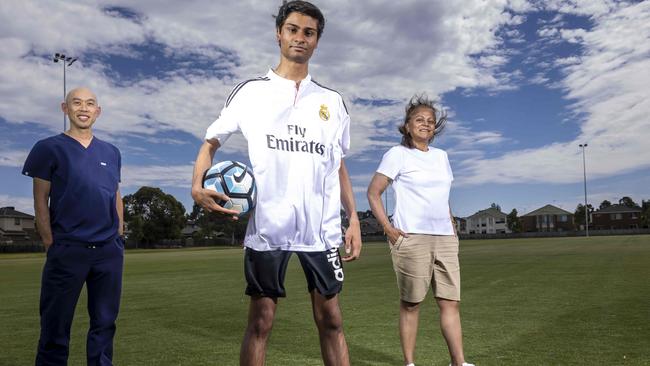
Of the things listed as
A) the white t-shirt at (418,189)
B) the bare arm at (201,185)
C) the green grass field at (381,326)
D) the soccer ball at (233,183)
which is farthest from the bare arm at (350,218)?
the green grass field at (381,326)

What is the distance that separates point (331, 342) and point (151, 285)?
13.5 metres

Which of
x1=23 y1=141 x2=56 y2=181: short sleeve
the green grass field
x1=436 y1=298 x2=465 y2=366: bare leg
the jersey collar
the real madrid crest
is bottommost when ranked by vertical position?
the green grass field

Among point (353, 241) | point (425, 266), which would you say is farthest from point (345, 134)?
point (425, 266)

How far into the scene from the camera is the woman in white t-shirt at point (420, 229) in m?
5.22

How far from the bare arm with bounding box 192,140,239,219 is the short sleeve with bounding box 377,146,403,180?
7.37 ft

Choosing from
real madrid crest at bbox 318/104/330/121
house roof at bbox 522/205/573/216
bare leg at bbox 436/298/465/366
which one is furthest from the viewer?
house roof at bbox 522/205/573/216

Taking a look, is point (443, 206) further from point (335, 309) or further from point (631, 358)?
point (631, 358)

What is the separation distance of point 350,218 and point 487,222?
167247 mm

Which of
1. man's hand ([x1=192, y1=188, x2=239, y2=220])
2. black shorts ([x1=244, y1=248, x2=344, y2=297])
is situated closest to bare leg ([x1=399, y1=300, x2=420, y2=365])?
black shorts ([x1=244, y1=248, x2=344, y2=297])

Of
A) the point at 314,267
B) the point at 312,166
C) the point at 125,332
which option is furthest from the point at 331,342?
the point at 125,332

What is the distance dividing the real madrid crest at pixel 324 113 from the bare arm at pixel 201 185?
2.20 feet

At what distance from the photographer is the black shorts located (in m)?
3.33

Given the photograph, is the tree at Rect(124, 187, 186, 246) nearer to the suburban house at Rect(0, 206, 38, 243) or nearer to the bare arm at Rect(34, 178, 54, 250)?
the suburban house at Rect(0, 206, 38, 243)

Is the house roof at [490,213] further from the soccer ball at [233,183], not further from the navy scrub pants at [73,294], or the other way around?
the soccer ball at [233,183]
